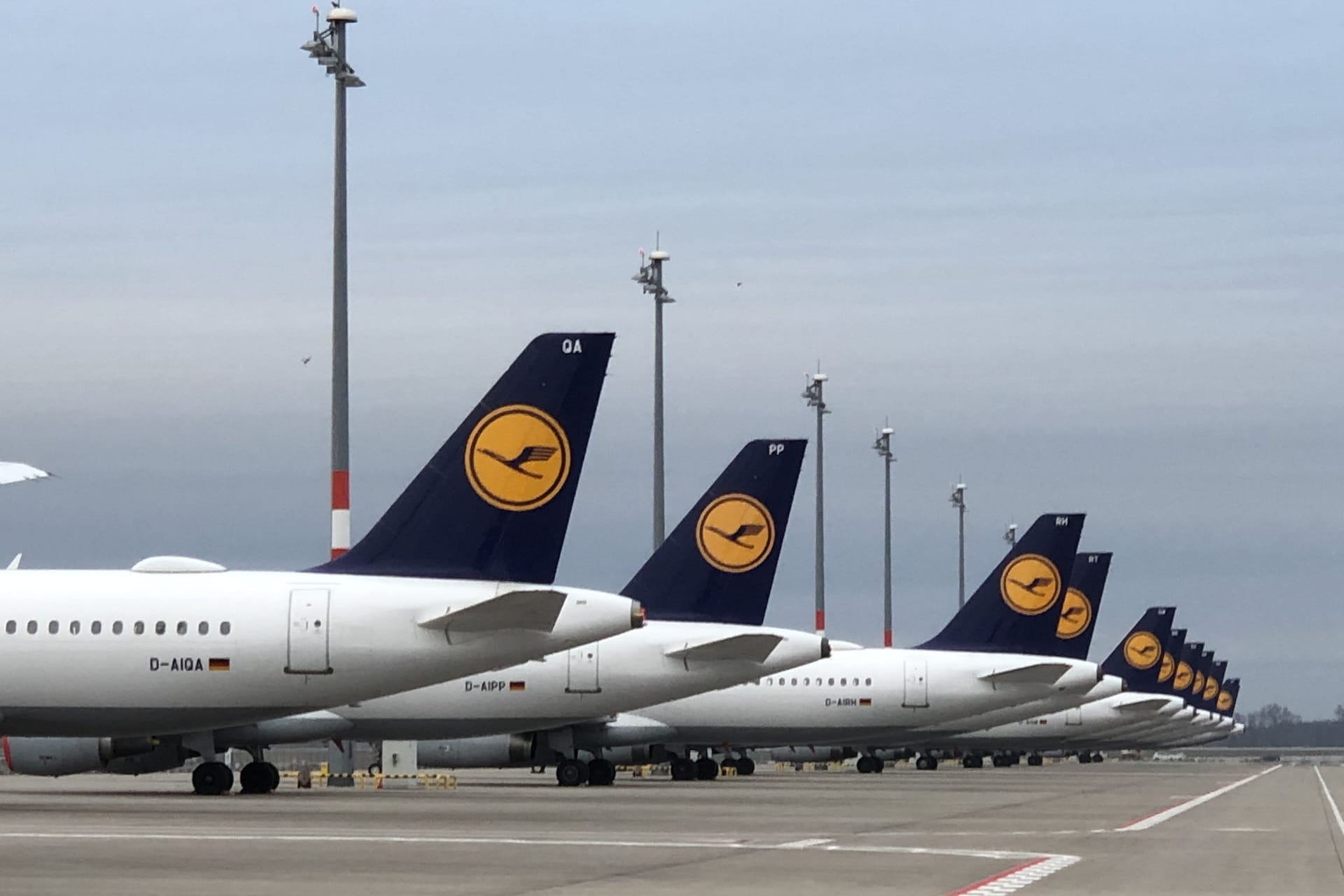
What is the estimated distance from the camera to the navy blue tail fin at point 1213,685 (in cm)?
16388

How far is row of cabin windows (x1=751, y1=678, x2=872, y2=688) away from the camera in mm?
59062

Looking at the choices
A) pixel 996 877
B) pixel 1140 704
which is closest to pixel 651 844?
pixel 996 877

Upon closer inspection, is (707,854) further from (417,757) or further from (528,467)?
(417,757)

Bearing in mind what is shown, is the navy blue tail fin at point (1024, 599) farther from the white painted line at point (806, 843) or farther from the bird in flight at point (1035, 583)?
the white painted line at point (806, 843)

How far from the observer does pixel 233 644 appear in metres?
33.5

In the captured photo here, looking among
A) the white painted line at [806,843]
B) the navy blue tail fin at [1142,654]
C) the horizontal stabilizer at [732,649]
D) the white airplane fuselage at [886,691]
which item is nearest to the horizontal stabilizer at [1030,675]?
the white airplane fuselage at [886,691]

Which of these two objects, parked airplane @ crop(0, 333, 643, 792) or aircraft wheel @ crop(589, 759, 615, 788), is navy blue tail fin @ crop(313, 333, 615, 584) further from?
aircraft wheel @ crop(589, 759, 615, 788)

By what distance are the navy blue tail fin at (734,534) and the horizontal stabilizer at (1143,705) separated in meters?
49.7

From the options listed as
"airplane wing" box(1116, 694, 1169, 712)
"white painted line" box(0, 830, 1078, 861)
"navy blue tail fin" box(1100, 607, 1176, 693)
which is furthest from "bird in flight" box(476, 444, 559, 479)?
"navy blue tail fin" box(1100, 607, 1176, 693)

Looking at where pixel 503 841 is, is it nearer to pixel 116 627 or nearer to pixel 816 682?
pixel 116 627

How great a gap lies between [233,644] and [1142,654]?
8642 cm

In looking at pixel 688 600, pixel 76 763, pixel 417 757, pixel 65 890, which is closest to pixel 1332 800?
pixel 688 600

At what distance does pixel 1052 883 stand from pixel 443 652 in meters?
14.4

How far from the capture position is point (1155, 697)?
320 ft
